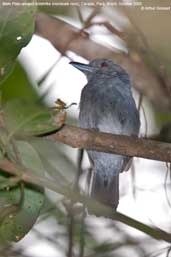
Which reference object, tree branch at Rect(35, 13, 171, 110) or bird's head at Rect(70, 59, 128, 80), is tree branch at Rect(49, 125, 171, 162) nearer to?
tree branch at Rect(35, 13, 171, 110)

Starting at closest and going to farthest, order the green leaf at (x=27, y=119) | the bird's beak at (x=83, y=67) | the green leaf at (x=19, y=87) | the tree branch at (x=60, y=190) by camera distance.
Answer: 1. the tree branch at (x=60, y=190)
2. the green leaf at (x=27, y=119)
3. the green leaf at (x=19, y=87)
4. the bird's beak at (x=83, y=67)

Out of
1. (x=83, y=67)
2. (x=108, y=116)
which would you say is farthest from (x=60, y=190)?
(x=83, y=67)

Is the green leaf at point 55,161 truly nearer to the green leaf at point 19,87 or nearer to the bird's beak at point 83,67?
the green leaf at point 19,87

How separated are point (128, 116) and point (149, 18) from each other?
1.31 meters

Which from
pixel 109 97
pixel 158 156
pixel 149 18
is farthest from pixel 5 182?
pixel 109 97

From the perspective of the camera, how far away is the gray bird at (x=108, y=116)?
442 cm

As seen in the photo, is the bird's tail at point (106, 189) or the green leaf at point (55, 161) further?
the bird's tail at point (106, 189)

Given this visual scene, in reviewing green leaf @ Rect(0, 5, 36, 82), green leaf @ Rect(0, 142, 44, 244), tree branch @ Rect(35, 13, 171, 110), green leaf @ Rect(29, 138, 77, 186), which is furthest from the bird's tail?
green leaf @ Rect(0, 5, 36, 82)

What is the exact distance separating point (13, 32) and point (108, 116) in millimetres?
1634

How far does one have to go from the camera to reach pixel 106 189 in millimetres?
4500

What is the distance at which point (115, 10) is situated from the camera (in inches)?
159

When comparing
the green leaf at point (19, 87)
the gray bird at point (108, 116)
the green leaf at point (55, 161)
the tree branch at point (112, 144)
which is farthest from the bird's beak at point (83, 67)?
the tree branch at point (112, 144)

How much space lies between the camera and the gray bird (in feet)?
14.5

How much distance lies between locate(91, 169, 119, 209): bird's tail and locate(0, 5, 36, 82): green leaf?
5.38 feet
